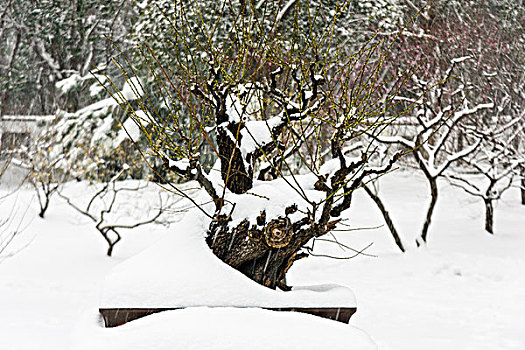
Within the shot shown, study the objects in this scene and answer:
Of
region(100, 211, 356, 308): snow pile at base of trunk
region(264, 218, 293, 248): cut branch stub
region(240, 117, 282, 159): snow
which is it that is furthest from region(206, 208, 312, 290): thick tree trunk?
region(240, 117, 282, 159): snow

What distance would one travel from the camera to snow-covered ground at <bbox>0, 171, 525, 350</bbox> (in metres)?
4.62

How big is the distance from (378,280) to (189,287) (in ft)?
14.2

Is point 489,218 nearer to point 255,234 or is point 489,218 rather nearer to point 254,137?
point 254,137

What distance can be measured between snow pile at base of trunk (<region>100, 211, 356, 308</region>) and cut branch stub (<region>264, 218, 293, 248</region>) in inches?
10.0

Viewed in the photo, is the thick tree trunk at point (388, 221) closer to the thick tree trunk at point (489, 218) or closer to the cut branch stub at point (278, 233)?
the thick tree trunk at point (489, 218)

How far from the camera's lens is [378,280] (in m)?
6.36

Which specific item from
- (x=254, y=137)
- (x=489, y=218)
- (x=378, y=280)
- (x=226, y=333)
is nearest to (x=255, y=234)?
(x=254, y=137)

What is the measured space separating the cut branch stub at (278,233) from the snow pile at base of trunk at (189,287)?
254 millimetres

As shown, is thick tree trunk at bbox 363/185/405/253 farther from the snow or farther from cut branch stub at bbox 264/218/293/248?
cut branch stub at bbox 264/218/293/248

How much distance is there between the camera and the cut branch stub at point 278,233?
267cm

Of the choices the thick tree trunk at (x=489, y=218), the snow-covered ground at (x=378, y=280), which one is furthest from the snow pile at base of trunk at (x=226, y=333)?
the thick tree trunk at (x=489, y=218)

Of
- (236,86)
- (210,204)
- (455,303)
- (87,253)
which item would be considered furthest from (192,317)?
(87,253)

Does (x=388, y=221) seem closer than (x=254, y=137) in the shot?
No

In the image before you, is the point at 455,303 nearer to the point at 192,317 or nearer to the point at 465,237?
the point at 465,237
